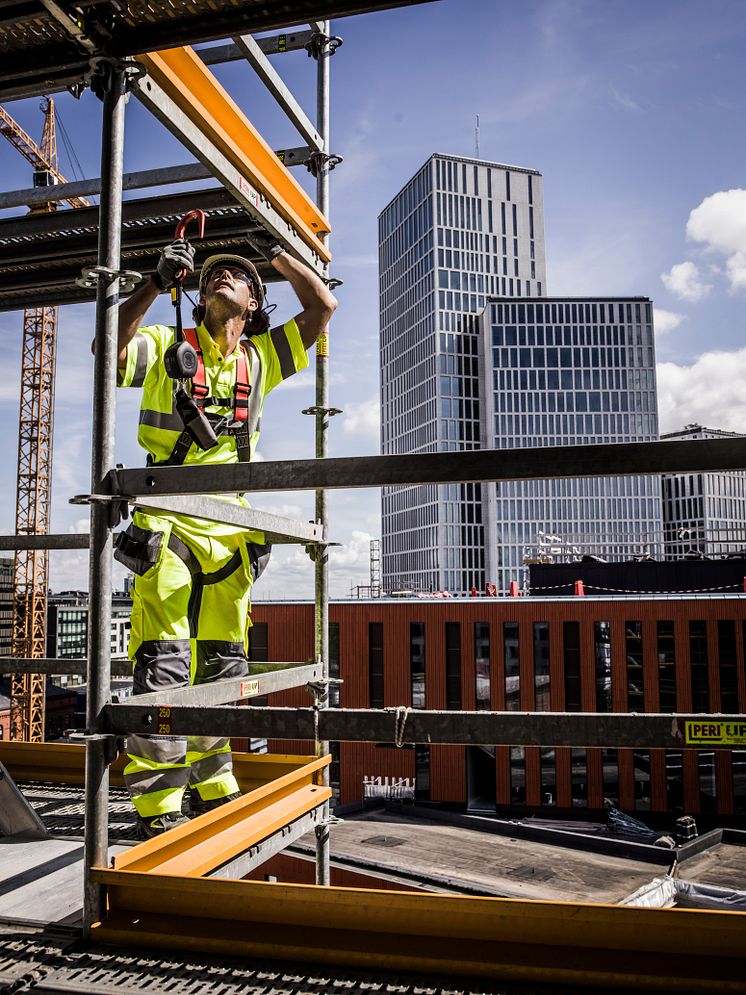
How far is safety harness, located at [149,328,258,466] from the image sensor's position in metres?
4.45

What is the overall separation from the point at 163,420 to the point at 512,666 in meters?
43.5

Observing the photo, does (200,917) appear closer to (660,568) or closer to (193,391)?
(193,391)

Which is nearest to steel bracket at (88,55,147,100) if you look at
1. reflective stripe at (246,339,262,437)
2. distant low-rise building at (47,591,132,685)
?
reflective stripe at (246,339,262,437)

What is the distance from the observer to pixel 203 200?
5.33 meters

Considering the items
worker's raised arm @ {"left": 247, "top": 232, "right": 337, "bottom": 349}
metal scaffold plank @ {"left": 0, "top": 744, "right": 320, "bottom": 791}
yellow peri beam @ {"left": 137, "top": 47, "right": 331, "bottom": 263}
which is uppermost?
yellow peri beam @ {"left": 137, "top": 47, "right": 331, "bottom": 263}

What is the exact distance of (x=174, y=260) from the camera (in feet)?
12.6

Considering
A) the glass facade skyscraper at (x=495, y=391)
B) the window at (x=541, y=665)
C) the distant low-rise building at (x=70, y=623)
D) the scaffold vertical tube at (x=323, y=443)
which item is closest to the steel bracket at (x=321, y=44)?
the scaffold vertical tube at (x=323, y=443)

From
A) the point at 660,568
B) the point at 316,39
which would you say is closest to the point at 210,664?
the point at 316,39

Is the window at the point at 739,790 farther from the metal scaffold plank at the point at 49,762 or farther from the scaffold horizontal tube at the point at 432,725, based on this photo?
the scaffold horizontal tube at the point at 432,725

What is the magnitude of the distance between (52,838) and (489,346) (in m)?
112

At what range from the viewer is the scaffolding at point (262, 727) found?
2566mm

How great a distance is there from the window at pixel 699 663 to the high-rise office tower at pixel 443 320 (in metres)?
64.4

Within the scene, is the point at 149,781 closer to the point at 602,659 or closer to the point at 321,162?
the point at 321,162

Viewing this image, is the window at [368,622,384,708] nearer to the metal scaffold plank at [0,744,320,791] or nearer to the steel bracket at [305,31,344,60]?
the metal scaffold plank at [0,744,320,791]
